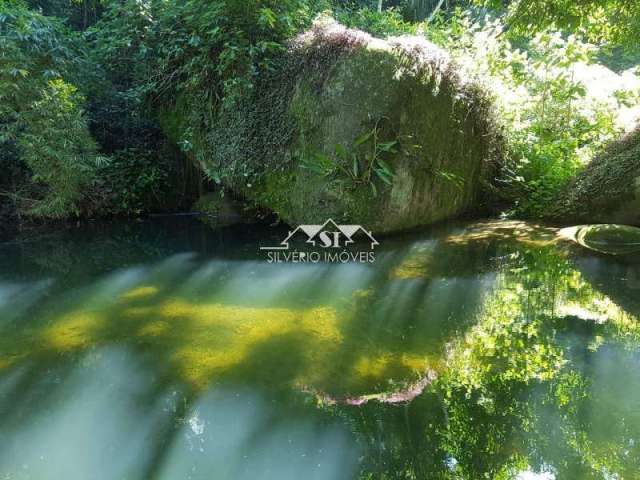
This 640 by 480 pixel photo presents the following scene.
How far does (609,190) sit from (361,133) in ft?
9.60

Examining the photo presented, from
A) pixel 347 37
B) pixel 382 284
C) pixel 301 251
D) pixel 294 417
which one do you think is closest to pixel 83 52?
pixel 347 37

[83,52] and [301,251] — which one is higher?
[83,52]

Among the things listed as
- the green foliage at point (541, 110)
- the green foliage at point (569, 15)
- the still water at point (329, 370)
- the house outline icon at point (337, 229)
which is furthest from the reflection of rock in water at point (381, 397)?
the green foliage at point (541, 110)

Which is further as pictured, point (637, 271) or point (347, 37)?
point (347, 37)

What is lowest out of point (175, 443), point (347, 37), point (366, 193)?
point (175, 443)

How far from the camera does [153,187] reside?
739cm

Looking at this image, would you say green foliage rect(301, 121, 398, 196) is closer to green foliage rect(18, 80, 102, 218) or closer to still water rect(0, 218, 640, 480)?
still water rect(0, 218, 640, 480)

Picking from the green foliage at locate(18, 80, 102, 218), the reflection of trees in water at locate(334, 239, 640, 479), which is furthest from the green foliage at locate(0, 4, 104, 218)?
the reflection of trees in water at locate(334, 239, 640, 479)

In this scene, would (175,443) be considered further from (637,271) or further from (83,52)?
(83,52)

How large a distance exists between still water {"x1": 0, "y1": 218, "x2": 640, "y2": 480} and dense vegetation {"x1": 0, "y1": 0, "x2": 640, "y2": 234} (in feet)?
7.48

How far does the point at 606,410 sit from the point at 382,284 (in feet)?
6.78

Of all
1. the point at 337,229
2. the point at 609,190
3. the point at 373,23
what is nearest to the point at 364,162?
the point at 337,229

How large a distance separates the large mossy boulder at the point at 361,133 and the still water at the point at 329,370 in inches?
42.1

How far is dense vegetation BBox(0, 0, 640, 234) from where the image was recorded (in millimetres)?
5863
